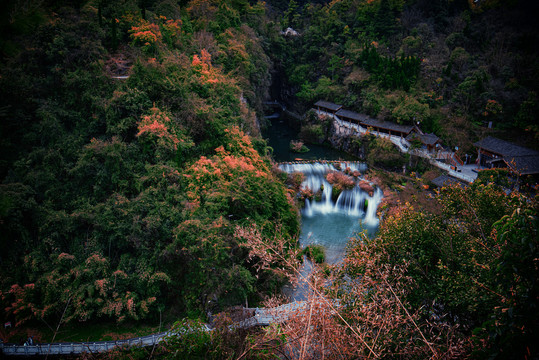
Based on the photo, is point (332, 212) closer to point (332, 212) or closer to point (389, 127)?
point (332, 212)

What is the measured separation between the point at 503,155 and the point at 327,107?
1643cm

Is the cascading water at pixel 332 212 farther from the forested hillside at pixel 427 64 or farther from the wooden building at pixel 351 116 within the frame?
the forested hillside at pixel 427 64

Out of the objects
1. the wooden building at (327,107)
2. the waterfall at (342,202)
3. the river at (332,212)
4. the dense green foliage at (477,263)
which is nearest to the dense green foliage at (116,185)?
the river at (332,212)

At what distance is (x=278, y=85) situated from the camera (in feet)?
135

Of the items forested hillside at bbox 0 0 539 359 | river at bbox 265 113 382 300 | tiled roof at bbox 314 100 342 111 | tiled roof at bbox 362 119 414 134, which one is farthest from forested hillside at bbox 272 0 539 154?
river at bbox 265 113 382 300

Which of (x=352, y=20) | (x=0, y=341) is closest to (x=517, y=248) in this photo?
(x=0, y=341)

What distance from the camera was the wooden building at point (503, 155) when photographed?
1814cm

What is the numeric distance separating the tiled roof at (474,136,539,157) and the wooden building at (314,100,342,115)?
13.4 metres

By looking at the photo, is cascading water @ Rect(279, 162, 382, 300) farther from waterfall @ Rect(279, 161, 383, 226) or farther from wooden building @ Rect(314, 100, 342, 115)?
wooden building @ Rect(314, 100, 342, 115)

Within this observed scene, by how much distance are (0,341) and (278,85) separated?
37603 mm

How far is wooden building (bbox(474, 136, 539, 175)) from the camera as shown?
18141 millimetres

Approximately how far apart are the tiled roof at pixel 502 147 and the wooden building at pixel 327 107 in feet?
44.0

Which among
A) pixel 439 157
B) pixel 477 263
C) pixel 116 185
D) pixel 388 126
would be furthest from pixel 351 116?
pixel 477 263

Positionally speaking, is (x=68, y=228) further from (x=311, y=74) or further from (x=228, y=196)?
(x=311, y=74)
